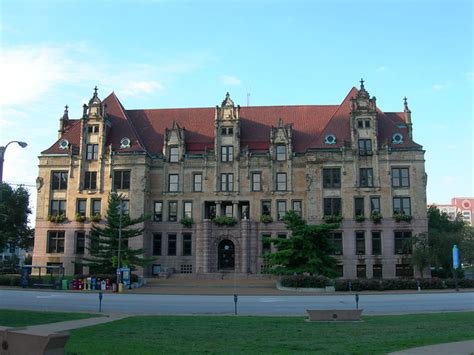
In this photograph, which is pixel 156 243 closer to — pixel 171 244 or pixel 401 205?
pixel 171 244

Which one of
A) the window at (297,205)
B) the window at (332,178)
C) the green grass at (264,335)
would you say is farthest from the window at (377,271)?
the green grass at (264,335)

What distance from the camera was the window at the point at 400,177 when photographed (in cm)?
5719

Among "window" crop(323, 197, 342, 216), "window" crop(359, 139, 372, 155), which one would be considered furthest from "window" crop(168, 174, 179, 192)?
"window" crop(359, 139, 372, 155)

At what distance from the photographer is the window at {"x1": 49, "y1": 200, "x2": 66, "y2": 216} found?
5994 centimetres

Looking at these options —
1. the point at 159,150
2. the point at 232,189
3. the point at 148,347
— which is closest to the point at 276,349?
the point at 148,347

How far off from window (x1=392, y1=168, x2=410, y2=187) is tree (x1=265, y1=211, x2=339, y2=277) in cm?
1600

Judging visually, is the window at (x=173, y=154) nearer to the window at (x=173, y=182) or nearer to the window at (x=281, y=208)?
the window at (x=173, y=182)

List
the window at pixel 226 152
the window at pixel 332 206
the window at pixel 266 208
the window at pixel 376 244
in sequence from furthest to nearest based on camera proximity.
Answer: the window at pixel 226 152 → the window at pixel 266 208 → the window at pixel 332 206 → the window at pixel 376 244

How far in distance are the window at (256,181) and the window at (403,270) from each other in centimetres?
1723

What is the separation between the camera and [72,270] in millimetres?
58094

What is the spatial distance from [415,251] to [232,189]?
20873 millimetres

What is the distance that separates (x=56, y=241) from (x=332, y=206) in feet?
103

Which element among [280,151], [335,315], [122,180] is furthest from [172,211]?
[335,315]

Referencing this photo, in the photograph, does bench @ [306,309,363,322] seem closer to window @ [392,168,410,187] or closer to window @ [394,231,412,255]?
window @ [394,231,412,255]
